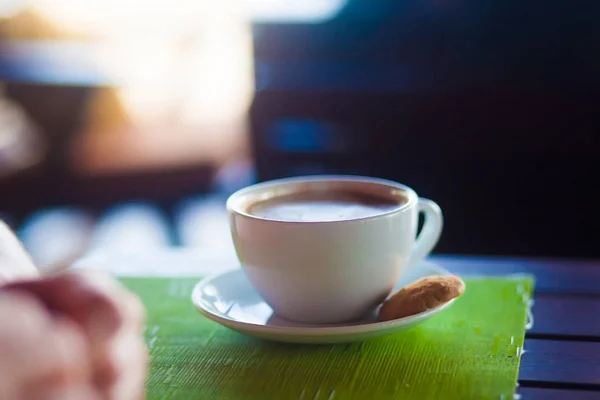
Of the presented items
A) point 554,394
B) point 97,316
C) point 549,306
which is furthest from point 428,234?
point 97,316

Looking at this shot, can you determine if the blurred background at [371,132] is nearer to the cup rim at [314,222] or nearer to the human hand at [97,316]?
the cup rim at [314,222]

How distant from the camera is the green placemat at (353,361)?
1.81 feet

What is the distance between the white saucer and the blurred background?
3.80 ft

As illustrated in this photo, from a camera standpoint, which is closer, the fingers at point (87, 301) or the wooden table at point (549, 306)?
the fingers at point (87, 301)

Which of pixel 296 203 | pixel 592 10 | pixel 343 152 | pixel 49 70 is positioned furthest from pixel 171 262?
pixel 49 70

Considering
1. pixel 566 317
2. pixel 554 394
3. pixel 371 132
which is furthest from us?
pixel 371 132

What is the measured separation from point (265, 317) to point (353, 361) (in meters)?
0.12

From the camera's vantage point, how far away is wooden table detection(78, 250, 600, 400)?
57 cm

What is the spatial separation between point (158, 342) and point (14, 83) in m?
2.25

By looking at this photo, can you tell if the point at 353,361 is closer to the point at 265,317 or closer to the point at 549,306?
the point at 265,317

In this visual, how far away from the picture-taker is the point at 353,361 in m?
0.60

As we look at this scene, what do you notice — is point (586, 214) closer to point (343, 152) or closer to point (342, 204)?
point (343, 152)

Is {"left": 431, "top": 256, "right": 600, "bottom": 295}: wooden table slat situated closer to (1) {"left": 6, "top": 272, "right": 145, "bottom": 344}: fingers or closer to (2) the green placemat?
(2) the green placemat

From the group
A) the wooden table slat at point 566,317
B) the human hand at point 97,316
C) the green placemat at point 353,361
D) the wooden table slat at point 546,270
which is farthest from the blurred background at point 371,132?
the human hand at point 97,316
